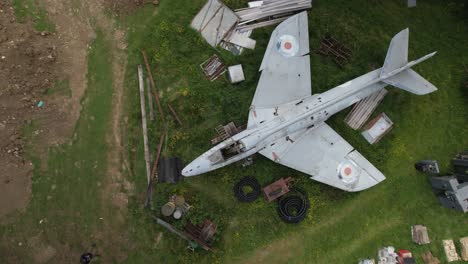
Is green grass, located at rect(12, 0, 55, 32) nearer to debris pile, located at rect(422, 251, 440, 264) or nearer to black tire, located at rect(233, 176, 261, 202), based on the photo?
black tire, located at rect(233, 176, 261, 202)

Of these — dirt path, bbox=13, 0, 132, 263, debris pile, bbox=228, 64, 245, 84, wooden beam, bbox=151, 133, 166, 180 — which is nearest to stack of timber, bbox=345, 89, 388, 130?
debris pile, bbox=228, 64, 245, 84

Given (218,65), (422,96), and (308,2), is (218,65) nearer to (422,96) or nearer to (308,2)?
(308,2)

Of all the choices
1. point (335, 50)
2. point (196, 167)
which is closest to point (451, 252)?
point (335, 50)

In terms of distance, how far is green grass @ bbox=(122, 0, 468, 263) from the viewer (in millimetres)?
16828

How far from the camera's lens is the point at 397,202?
17.3m

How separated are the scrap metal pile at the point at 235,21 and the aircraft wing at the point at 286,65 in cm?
121

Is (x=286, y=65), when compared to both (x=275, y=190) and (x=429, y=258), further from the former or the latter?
(x=429, y=258)

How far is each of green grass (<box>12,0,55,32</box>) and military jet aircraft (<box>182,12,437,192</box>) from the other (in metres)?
11.4

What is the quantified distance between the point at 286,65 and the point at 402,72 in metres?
5.79

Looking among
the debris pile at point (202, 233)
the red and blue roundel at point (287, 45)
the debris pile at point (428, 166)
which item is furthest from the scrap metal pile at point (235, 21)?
the debris pile at point (428, 166)

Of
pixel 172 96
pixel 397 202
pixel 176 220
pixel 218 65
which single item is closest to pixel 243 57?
pixel 218 65

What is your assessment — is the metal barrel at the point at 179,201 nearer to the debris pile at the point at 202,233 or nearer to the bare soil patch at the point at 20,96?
the debris pile at the point at 202,233

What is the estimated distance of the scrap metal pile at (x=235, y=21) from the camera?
17.3 m

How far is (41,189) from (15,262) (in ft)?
12.4
